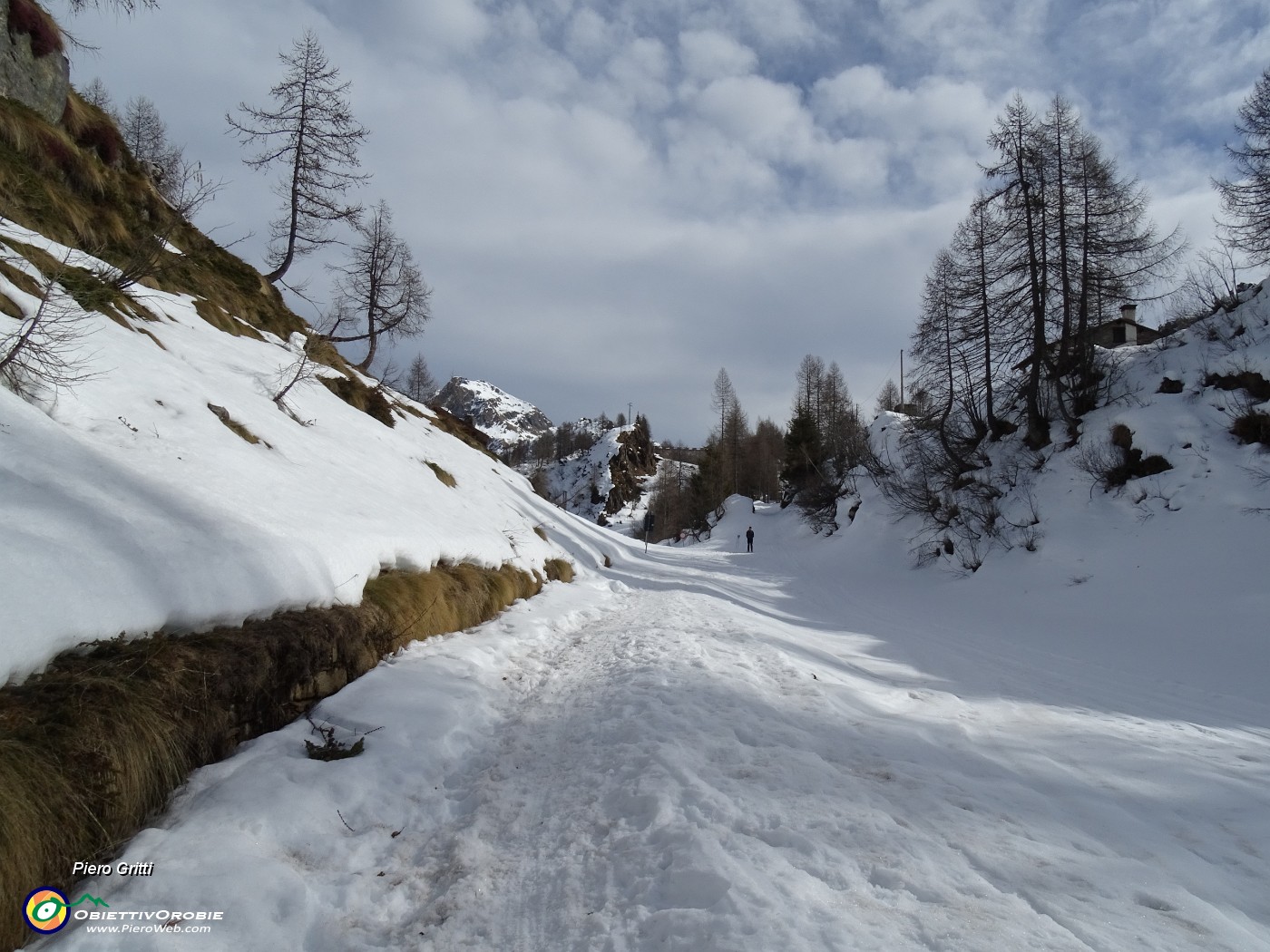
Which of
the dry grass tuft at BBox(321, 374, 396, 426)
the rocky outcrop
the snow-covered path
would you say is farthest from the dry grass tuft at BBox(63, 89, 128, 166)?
the rocky outcrop

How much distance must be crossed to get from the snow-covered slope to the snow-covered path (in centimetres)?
99

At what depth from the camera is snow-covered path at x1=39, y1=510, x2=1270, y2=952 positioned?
2.35 m

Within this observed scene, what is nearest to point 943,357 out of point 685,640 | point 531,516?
point 531,516

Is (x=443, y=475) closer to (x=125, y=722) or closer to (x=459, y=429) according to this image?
(x=125, y=722)

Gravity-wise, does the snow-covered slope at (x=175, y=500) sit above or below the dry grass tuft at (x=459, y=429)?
below

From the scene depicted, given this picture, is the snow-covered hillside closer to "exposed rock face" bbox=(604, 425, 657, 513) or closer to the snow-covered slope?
the snow-covered slope

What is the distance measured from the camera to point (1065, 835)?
3.18 meters

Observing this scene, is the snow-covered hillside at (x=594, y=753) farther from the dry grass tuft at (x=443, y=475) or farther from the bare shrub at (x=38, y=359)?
the dry grass tuft at (x=443, y=475)

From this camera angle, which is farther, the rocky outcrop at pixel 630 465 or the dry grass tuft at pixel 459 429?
the rocky outcrop at pixel 630 465

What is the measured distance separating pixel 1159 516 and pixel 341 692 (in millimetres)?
14161

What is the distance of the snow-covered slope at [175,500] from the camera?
2865mm

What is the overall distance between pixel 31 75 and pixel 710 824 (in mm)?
14271

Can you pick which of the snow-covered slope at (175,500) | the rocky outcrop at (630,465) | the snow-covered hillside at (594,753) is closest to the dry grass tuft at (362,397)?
the snow-covered slope at (175,500)

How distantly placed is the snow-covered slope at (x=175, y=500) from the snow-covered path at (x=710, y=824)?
39.2 inches
